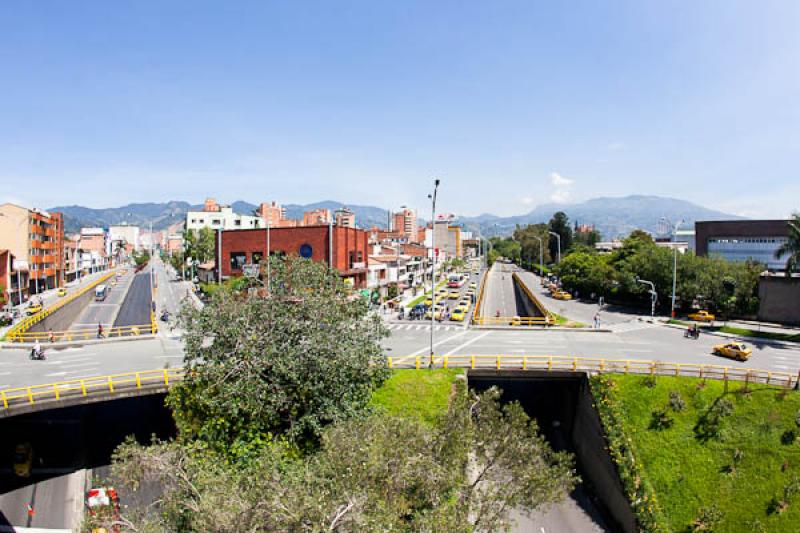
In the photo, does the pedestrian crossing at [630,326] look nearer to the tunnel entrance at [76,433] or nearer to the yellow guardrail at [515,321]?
the yellow guardrail at [515,321]

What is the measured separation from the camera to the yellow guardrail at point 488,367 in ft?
77.4

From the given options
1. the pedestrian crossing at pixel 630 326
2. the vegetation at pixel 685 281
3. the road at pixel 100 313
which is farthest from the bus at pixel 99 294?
the vegetation at pixel 685 281

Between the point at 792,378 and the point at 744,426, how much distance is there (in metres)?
5.64

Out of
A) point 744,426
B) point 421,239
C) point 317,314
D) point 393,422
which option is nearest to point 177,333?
point 317,314

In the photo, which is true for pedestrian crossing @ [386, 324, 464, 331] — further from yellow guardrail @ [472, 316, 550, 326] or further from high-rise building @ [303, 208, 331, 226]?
high-rise building @ [303, 208, 331, 226]

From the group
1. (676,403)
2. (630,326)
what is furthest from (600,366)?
(630,326)

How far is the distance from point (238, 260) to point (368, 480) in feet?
171

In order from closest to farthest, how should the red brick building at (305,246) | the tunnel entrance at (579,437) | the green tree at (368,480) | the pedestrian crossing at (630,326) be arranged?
the green tree at (368,480) → the tunnel entrance at (579,437) → the pedestrian crossing at (630,326) → the red brick building at (305,246)

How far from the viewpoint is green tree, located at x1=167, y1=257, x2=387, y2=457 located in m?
20.0

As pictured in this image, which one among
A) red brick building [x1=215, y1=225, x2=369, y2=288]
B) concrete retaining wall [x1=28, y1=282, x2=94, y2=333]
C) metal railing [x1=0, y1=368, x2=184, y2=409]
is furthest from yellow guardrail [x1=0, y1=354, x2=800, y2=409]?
red brick building [x1=215, y1=225, x2=369, y2=288]

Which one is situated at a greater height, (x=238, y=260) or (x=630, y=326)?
(x=238, y=260)

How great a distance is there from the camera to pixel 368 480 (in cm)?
1424

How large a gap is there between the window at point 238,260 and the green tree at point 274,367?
39413 millimetres

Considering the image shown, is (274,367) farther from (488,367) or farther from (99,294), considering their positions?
(99,294)
